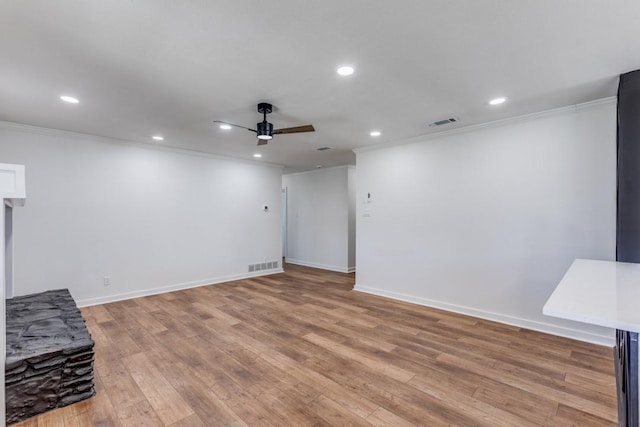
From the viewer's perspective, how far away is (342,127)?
3982 mm

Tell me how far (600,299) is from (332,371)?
1.99 meters

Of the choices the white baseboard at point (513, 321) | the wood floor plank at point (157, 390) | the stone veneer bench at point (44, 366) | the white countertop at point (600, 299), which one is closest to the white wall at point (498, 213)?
the white baseboard at point (513, 321)

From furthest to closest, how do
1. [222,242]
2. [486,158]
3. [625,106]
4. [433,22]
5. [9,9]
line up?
[222,242] < [486,158] < [625,106] < [433,22] < [9,9]

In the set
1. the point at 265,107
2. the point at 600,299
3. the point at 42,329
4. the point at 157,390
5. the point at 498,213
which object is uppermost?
the point at 265,107

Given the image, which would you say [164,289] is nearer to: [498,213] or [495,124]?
[498,213]

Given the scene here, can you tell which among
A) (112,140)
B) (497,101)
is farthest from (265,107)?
(112,140)

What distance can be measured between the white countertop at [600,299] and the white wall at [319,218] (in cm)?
530

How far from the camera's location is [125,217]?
4742 millimetres

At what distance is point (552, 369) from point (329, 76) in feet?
10.5

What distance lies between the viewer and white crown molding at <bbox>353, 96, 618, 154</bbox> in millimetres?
3090

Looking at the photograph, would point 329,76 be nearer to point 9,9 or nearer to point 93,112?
A: point 9,9

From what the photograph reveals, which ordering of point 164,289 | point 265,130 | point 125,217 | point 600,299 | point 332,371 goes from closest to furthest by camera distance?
point 600,299
point 332,371
point 265,130
point 125,217
point 164,289

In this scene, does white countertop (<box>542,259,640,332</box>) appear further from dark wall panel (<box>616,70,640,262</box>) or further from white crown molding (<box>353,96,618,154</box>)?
white crown molding (<box>353,96,618,154</box>)

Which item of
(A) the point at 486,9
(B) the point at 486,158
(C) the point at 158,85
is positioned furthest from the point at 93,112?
(B) the point at 486,158
